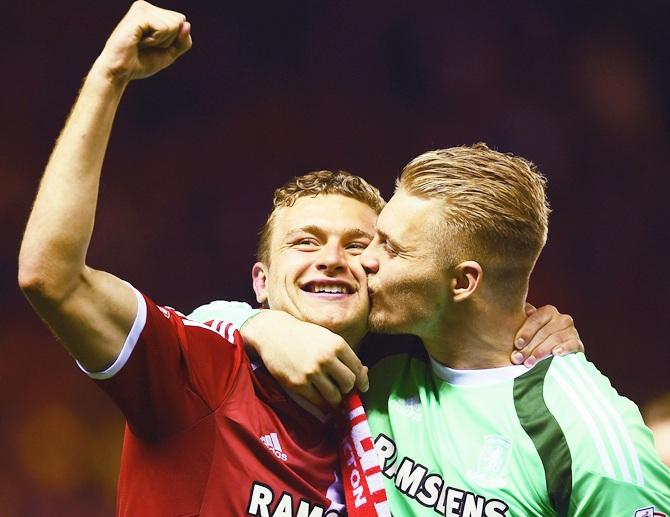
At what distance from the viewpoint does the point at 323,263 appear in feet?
7.11

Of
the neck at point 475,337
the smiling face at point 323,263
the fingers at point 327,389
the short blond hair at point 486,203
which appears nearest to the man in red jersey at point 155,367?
the fingers at point 327,389

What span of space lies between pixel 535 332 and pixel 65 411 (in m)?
4.00

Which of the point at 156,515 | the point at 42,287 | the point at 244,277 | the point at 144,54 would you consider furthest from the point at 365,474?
the point at 244,277

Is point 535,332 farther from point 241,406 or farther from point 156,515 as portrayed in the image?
point 156,515

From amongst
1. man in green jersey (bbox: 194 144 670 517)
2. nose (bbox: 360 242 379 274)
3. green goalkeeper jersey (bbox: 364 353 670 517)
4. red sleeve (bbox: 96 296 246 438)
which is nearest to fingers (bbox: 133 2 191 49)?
red sleeve (bbox: 96 296 246 438)

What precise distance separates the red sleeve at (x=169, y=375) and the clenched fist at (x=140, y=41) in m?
0.43

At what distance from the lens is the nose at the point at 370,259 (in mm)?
2182

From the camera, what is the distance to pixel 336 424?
203 centimetres

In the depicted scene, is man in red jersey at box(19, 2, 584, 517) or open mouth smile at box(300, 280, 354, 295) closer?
man in red jersey at box(19, 2, 584, 517)

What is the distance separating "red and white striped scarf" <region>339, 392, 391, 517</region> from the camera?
1838 millimetres

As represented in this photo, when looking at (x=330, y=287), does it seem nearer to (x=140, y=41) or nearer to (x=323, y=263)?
(x=323, y=263)

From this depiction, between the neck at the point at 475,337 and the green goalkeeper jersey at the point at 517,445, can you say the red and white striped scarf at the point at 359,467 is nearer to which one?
the green goalkeeper jersey at the point at 517,445

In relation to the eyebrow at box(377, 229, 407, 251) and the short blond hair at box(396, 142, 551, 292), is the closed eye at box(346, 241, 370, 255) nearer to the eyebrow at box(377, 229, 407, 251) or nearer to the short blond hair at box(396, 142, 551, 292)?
the eyebrow at box(377, 229, 407, 251)

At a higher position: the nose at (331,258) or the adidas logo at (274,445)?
the nose at (331,258)
